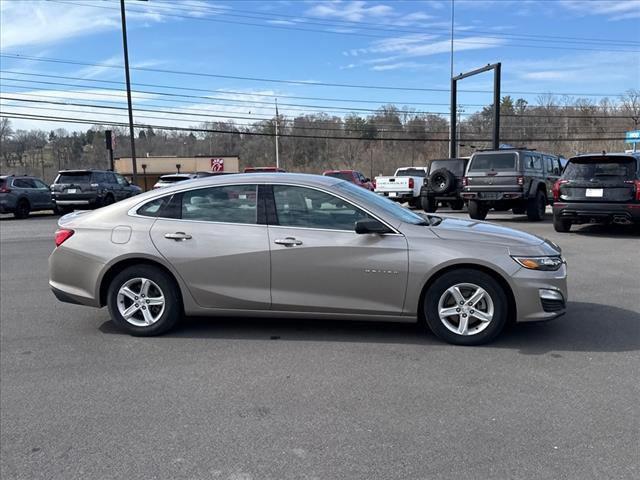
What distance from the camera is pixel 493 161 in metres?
15.1

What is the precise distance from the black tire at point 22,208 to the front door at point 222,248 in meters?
17.8

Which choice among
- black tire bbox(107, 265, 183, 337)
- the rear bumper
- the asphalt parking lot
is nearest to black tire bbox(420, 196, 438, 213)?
the rear bumper

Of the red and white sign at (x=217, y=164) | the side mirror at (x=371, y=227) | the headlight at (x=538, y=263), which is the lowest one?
the headlight at (x=538, y=263)

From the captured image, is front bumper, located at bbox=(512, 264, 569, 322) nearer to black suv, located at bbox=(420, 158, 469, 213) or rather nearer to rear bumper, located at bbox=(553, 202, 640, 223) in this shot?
rear bumper, located at bbox=(553, 202, 640, 223)

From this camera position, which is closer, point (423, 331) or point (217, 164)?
point (423, 331)

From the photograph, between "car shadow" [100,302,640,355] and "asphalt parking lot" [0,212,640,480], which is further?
"car shadow" [100,302,640,355]

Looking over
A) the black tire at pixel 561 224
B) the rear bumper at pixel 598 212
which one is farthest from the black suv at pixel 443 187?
the rear bumper at pixel 598 212

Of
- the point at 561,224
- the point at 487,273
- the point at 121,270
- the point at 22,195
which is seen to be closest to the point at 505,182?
the point at 561,224

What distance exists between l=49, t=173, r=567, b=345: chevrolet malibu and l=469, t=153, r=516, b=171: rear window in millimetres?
10384

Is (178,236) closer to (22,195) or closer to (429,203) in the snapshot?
(429,203)

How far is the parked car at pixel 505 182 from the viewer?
1456 cm

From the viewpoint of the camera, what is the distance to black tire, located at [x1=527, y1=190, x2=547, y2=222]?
49.1 ft

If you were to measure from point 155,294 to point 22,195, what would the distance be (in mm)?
17907

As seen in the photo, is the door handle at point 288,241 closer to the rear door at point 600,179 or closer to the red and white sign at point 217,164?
the rear door at point 600,179
